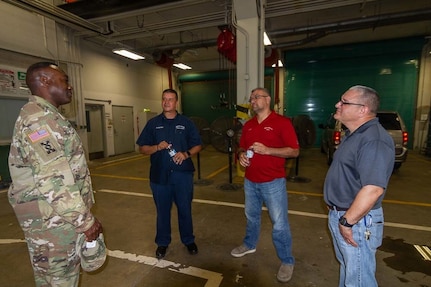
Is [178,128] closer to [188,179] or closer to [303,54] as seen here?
[188,179]

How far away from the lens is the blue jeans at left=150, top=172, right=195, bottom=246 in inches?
95.9

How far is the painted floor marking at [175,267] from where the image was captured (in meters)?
2.17

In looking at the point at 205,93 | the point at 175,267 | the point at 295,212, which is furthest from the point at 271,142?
the point at 205,93

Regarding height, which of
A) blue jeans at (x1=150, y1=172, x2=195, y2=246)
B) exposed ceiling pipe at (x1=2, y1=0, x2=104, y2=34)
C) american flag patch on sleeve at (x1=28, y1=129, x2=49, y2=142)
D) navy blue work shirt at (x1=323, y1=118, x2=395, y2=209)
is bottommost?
blue jeans at (x1=150, y1=172, x2=195, y2=246)

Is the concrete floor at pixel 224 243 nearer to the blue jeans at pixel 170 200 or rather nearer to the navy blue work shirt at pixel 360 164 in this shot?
the blue jeans at pixel 170 200

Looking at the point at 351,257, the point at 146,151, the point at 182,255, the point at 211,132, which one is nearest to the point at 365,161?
the point at 351,257

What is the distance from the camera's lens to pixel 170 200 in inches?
98.2

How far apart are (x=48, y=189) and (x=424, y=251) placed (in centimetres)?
348

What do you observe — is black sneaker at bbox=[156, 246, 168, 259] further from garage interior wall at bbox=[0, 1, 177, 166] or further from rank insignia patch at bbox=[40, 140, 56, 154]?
garage interior wall at bbox=[0, 1, 177, 166]

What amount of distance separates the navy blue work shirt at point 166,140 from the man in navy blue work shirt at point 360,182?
1.44 m

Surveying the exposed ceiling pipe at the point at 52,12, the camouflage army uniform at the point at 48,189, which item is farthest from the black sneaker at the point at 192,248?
the exposed ceiling pipe at the point at 52,12

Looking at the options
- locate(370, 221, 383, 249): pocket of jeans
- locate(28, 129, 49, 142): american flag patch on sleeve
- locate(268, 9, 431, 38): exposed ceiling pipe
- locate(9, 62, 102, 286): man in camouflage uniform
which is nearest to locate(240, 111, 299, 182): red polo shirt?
locate(370, 221, 383, 249): pocket of jeans

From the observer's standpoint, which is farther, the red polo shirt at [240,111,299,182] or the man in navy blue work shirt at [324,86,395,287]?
the red polo shirt at [240,111,299,182]

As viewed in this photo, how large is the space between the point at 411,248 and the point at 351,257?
1.84m
